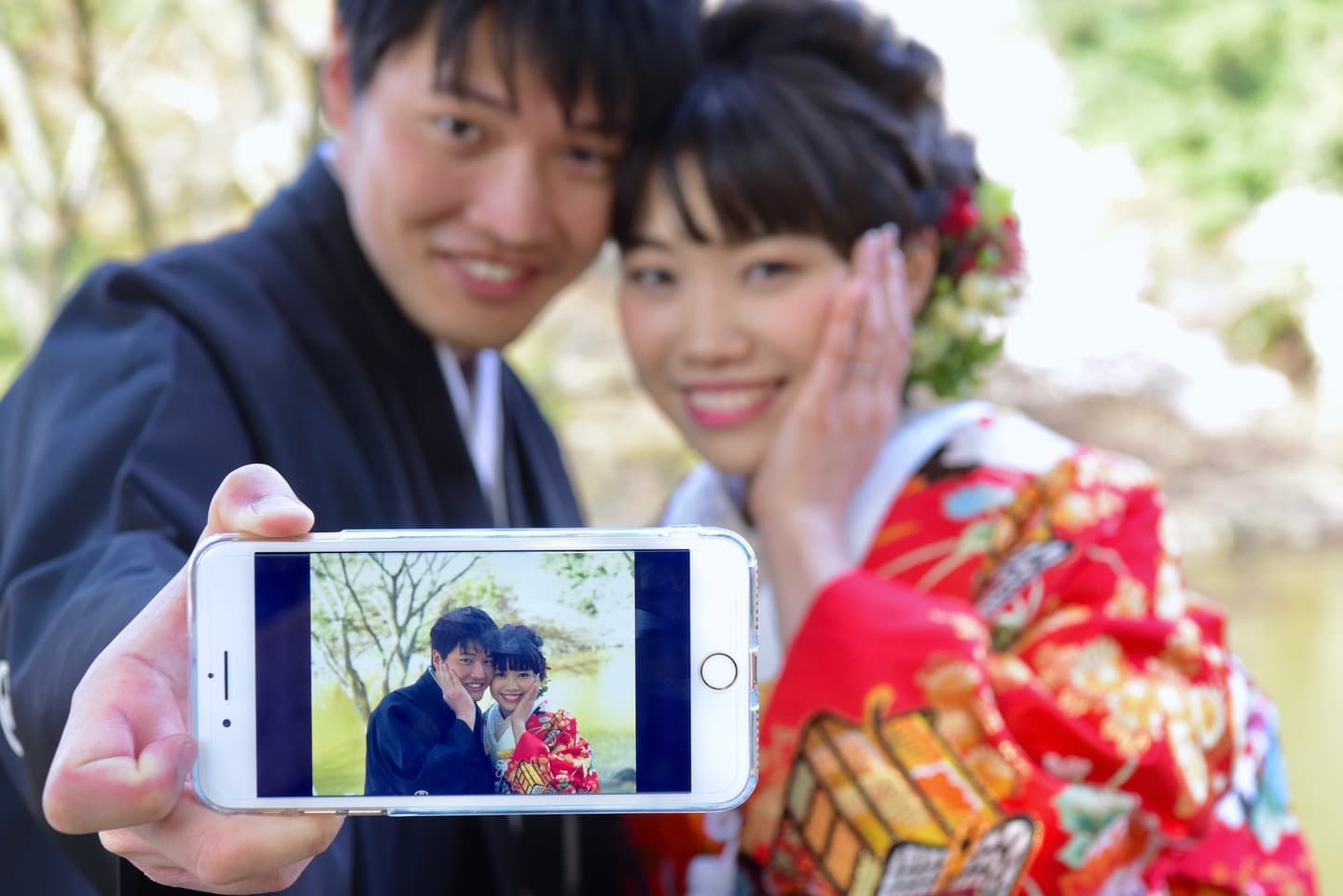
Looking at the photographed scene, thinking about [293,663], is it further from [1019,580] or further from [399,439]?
[1019,580]

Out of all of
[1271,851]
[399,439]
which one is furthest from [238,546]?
[1271,851]

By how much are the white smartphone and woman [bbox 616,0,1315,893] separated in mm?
425

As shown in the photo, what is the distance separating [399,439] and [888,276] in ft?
2.06

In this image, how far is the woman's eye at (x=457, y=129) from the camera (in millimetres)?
1363

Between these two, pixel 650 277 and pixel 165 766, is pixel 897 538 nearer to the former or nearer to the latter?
pixel 650 277

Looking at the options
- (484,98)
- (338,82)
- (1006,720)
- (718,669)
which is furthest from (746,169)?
(718,669)

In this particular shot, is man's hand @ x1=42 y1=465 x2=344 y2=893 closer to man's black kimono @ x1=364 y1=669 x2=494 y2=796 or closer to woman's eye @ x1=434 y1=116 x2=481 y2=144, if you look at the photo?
man's black kimono @ x1=364 y1=669 x2=494 y2=796

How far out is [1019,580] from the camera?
140 cm

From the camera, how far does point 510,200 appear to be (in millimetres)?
1376

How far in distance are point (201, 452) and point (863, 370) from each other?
0.80 meters

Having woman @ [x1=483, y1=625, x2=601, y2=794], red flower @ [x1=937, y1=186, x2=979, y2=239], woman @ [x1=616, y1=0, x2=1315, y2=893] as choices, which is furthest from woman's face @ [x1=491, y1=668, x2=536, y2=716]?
red flower @ [x1=937, y1=186, x2=979, y2=239]

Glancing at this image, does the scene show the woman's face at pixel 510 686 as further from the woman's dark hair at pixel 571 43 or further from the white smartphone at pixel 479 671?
the woman's dark hair at pixel 571 43

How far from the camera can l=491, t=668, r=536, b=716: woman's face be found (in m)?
0.79

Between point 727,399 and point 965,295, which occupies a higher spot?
point 965,295
